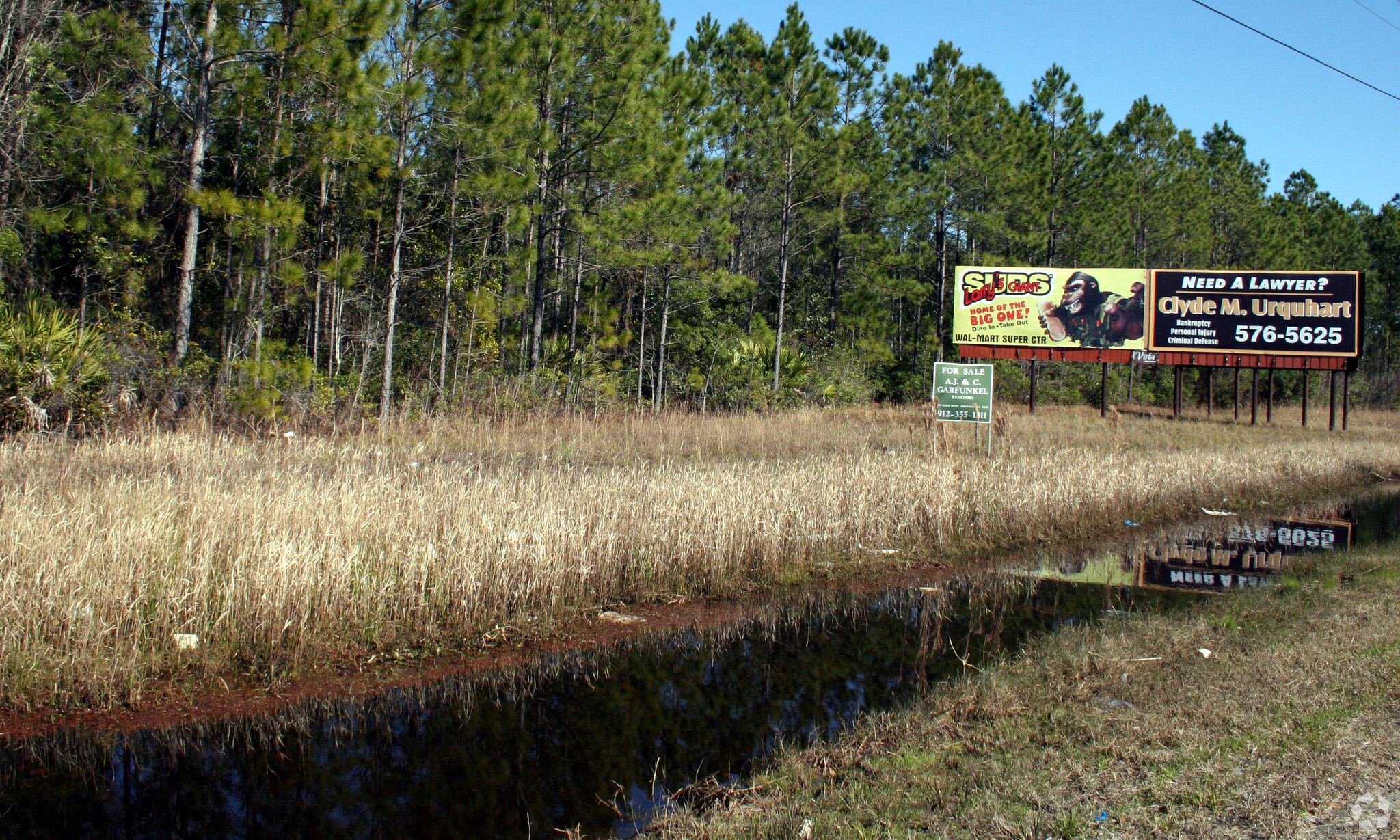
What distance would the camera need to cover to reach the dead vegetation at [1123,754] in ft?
12.9

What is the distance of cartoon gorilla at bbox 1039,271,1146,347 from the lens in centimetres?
2917

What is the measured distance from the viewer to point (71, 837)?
13.8 feet

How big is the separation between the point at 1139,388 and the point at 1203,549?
33.0 meters

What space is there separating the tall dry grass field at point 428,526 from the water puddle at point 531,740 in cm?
70

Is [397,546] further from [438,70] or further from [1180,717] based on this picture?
[438,70]

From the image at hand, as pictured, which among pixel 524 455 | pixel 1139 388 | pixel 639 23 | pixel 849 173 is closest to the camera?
pixel 524 455

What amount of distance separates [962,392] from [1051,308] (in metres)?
16.3

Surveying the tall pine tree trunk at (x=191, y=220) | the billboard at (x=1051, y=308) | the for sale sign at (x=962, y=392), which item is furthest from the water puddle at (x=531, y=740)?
the billboard at (x=1051, y=308)

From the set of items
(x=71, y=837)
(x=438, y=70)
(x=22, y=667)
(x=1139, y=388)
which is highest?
(x=438, y=70)

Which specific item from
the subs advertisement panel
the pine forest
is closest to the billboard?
the subs advertisement panel

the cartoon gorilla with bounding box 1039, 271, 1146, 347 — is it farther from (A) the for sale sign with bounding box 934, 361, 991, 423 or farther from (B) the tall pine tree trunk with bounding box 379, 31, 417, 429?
(B) the tall pine tree trunk with bounding box 379, 31, 417, 429

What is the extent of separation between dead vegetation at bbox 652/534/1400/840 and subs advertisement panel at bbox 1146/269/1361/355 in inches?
979

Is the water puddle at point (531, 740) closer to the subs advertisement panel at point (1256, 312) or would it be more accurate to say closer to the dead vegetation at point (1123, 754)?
the dead vegetation at point (1123, 754)

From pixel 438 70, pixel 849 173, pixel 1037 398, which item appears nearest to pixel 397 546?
pixel 438 70
